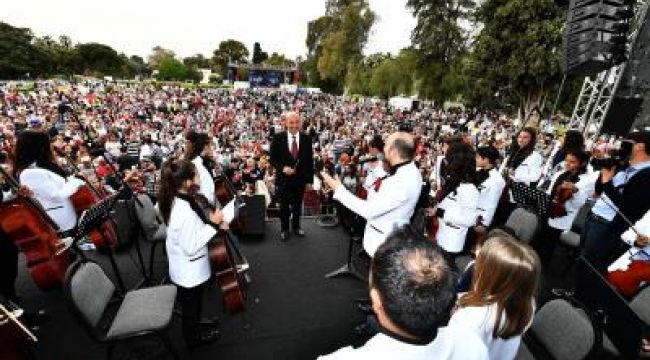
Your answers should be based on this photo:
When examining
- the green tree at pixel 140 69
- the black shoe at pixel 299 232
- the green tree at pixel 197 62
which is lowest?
the green tree at pixel 140 69

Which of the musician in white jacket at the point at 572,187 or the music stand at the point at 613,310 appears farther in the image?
the musician in white jacket at the point at 572,187

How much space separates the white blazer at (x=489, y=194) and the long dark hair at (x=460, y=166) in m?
0.38

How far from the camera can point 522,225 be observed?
3766 millimetres

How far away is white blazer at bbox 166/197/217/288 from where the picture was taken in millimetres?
2713

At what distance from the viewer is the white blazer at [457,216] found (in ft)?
11.3

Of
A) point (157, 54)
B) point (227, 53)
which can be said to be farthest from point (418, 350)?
point (157, 54)

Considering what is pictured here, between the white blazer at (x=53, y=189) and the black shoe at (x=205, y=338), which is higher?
the white blazer at (x=53, y=189)

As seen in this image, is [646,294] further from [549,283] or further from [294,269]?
[294,269]

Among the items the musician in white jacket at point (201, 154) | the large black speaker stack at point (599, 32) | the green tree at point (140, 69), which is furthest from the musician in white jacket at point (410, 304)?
the green tree at point (140, 69)

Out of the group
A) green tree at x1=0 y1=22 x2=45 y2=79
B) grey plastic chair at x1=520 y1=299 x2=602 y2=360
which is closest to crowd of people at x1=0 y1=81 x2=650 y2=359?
grey plastic chair at x1=520 y1=299 x2=602 y2=360

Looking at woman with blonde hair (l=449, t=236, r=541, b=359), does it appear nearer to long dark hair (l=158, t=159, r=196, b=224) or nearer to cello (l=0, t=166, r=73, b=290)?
long dark hair (l=158, t=159, r=196, b=224)

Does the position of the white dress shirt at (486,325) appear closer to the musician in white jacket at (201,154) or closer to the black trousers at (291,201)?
the musician in white jacket at (201,154)

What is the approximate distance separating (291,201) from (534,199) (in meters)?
2.87

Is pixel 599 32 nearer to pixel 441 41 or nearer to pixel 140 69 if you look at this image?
pixel 441 41
